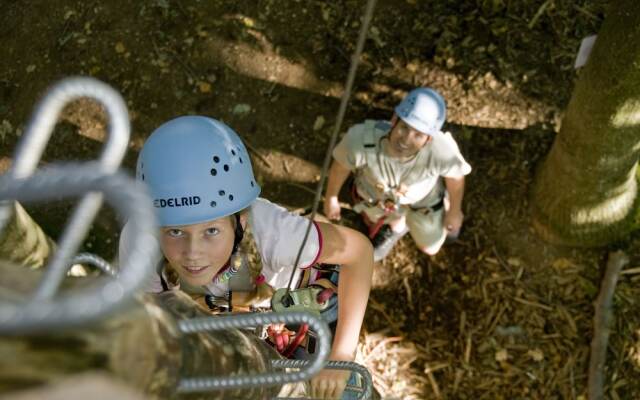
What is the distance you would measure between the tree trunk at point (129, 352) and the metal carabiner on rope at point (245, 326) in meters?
0.02

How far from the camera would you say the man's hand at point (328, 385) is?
212 centimetres

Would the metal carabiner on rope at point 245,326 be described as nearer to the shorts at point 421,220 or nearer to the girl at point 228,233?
the girl at point 228,233

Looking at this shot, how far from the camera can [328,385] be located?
2.12 m

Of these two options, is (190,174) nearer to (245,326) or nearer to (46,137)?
(245,326)

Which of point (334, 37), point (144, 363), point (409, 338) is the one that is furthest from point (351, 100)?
point (144, 363)

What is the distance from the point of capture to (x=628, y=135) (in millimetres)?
2939

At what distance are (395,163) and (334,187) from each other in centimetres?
55

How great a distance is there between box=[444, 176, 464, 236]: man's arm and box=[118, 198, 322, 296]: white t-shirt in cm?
142

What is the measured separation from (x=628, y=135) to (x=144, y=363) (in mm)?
2951

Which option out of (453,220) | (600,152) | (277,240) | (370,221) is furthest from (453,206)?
(277,240)

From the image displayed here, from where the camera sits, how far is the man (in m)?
3.25

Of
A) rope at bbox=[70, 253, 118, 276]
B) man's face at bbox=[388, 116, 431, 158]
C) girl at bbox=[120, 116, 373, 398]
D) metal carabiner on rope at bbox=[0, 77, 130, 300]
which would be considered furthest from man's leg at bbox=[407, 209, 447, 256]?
metal carabiner on rope at bbox=[0, 77, 130, 300]

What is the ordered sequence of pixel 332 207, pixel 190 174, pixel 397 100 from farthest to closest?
pixel 397 100 < pixel 332 207 < pixel 190 174

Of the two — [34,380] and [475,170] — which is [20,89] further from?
[34,380]
